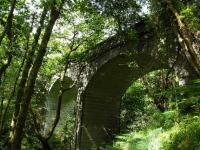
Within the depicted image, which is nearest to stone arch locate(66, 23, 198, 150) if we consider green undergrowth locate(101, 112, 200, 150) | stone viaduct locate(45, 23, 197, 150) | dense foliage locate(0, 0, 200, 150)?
stone viaduct locate(45, 23, 197, 150)

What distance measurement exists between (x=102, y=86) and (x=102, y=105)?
1.10m

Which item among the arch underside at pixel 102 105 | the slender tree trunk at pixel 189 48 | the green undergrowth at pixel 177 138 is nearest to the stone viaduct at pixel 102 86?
the arch underside at pixel 102 105

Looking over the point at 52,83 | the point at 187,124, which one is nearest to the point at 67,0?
the point at 187,124

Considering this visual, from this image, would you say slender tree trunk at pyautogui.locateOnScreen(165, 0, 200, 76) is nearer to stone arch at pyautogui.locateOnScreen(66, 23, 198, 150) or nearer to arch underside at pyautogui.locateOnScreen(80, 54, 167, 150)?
stone arch at pyautogui.locateOnScreen(66, 23, 198, 150)

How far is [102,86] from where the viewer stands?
16484 mm

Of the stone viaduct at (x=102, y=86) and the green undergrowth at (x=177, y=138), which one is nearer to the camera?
the green undergrowth at (x=177, y=138)

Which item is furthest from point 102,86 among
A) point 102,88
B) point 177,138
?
point 177,138

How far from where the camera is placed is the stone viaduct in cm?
1355

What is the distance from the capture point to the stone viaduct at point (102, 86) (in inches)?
533

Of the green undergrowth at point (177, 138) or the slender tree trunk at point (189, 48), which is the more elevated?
the slender tree trunk at point (189, 48)

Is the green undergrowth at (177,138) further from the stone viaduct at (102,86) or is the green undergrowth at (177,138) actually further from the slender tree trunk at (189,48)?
the stone viaduct at (102,86)

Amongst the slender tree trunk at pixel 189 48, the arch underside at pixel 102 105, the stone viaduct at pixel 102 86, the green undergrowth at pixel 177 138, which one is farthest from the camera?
the arch underside at pixel 102 105

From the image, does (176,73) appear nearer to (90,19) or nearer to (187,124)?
(90,19)

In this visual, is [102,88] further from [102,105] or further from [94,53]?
[94,53]
